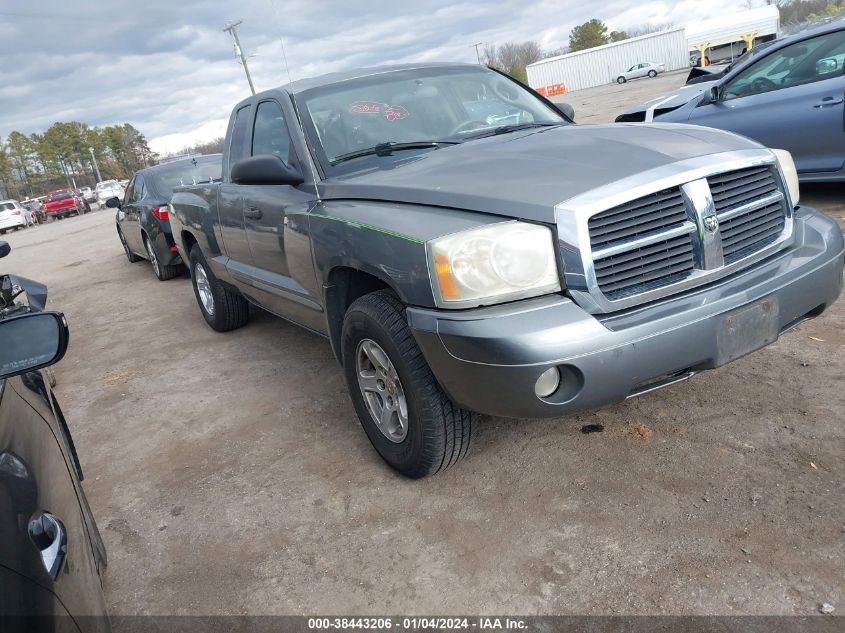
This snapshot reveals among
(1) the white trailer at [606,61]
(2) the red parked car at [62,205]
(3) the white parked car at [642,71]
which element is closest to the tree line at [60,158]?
(2) the red parked car at [62,205]

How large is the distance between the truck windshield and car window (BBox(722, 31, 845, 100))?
3605mm

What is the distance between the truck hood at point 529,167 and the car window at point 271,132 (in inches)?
24.2

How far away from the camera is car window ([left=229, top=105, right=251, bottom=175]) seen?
443 cm

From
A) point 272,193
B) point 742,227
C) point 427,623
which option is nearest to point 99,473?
point 272,193

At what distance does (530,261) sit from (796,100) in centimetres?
516

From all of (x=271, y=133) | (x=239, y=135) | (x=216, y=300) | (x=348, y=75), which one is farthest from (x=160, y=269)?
(x=348, y=75)

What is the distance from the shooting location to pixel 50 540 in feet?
4.59

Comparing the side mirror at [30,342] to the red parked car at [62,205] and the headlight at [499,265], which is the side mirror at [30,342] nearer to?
the headlight at [499,265]

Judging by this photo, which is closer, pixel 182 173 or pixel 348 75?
pixel 348 75

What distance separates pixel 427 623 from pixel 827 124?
226 inches

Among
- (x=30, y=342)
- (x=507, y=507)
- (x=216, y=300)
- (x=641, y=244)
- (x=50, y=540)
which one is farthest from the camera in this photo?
(x=216, y=300)

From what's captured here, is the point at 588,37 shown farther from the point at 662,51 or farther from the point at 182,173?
the point at 182,173

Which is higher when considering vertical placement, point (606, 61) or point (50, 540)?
point (606, 61)

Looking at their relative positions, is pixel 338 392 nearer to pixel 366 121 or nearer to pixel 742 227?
pixel 366 121
